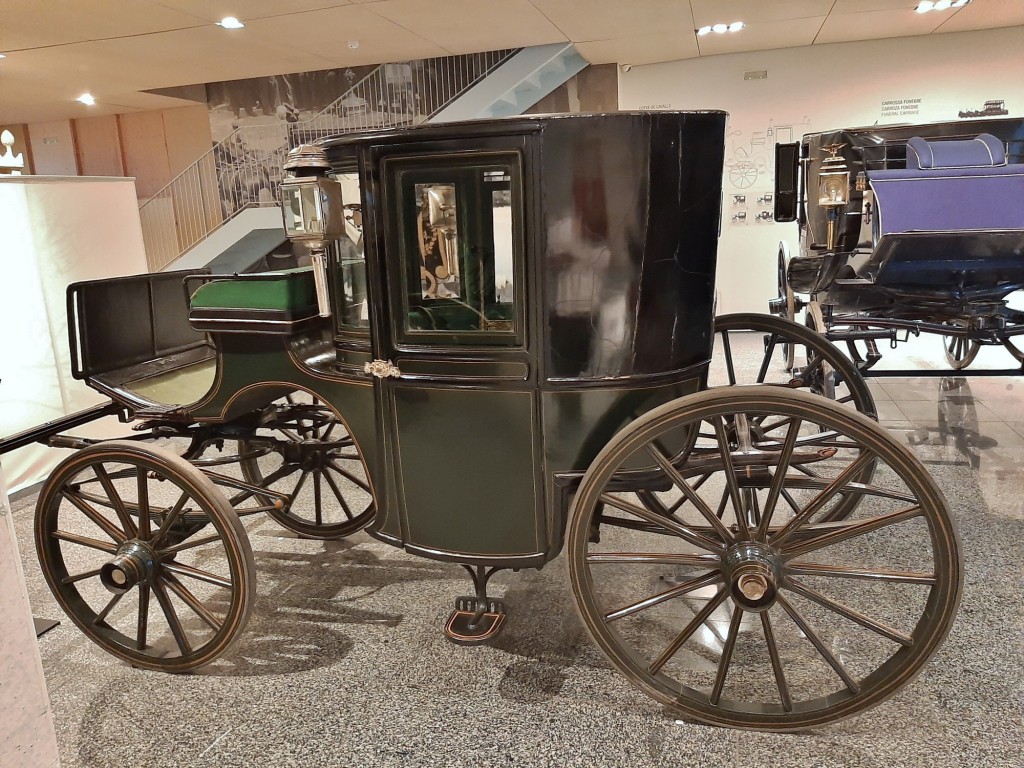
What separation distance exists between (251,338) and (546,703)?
1.43 metres

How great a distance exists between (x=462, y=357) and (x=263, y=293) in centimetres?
74

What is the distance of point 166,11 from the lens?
6254mm

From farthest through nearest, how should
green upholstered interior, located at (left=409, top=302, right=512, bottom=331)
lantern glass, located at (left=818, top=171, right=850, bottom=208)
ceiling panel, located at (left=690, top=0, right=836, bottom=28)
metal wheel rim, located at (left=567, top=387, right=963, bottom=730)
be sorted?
ceiling panel, located at (left=690, top=0, right=836, bottom=28) → lantern glass, located at (left=818, top=171, right=850, bottom=208) → green upholstered interior, located at (left=409, top=302, right=512, bottom=331) → metal wheel rim, located at (left=567, top=387, right=963, bottom=730)

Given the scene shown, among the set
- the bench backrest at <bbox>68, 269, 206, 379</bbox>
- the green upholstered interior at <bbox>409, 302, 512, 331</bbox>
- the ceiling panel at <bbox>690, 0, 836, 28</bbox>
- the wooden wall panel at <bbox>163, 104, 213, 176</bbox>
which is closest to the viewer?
the green upholstered interior at <bbox>409, 302, 512, 331</bbox>

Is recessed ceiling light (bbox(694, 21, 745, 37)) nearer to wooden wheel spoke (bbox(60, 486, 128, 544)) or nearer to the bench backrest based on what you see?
the bench backrest

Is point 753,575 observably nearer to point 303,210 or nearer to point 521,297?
point 521,297

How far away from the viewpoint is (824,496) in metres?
1.72

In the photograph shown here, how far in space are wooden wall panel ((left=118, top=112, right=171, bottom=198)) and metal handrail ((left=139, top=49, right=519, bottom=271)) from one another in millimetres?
1269

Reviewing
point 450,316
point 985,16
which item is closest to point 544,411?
point 450,316

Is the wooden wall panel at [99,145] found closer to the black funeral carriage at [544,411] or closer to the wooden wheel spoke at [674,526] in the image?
the black funeral carriage at [544,411]

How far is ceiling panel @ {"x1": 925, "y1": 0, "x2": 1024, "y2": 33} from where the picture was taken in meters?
6.53

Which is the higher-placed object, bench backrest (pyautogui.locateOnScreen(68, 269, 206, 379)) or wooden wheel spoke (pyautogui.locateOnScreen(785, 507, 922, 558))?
bench backrest (pyautogui.locateOnScreen(68, 269, 206, 379))

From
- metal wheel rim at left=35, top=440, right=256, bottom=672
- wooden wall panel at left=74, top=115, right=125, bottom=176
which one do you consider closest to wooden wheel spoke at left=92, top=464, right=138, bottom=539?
metal wheel rim at left=35, top=440, right=256, bottom=672

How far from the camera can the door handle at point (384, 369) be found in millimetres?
2076
